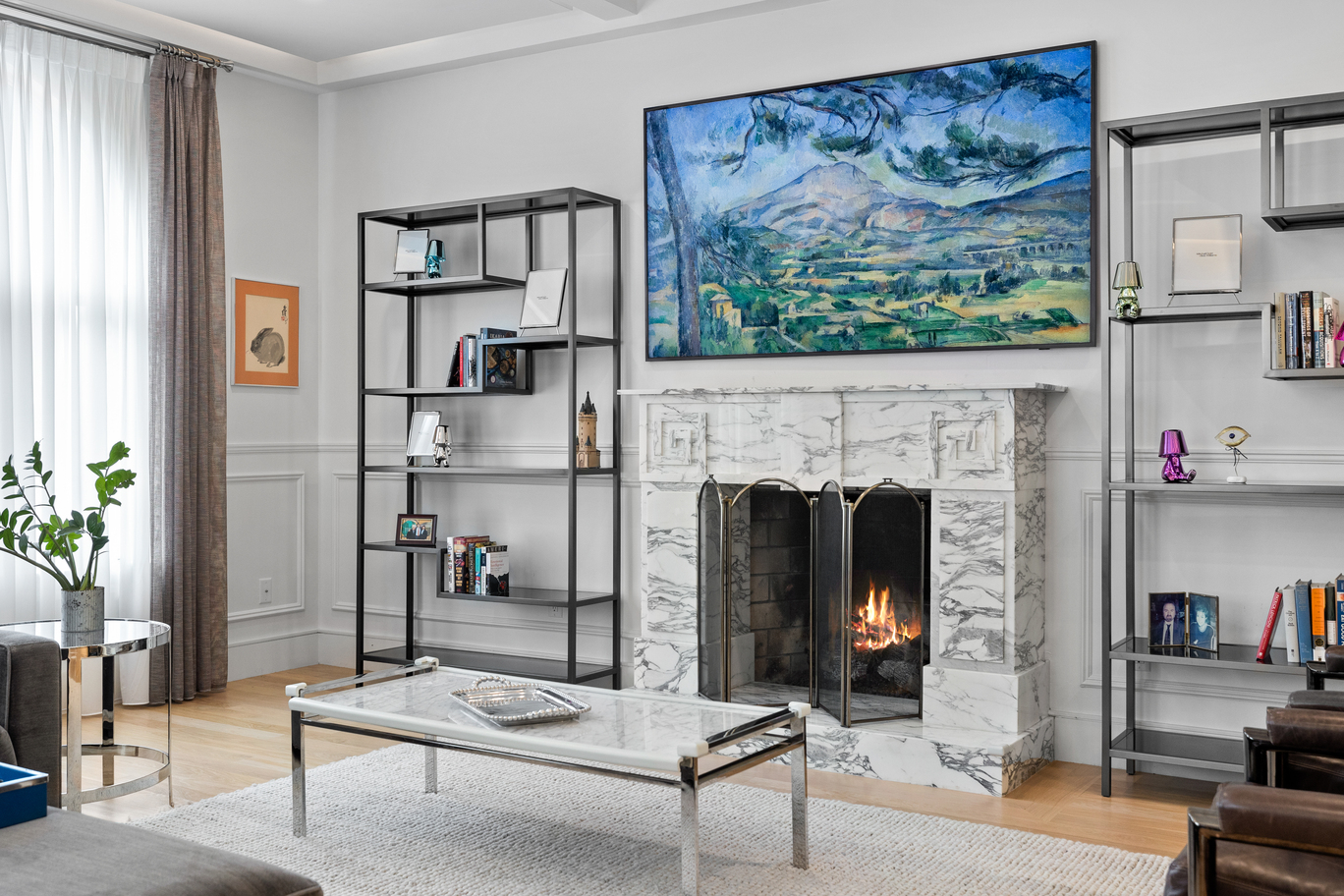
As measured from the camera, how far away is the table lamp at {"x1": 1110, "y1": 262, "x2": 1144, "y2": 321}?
3.58m

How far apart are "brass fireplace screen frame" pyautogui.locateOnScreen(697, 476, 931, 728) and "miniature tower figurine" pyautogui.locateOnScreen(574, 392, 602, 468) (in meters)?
0.66

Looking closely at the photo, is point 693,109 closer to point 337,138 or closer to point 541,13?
point 541,13

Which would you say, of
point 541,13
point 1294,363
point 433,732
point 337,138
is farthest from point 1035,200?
point 337,138

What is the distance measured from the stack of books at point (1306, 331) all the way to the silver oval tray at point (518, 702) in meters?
2.35

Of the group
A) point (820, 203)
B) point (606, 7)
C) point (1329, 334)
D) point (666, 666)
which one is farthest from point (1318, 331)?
point (606, 7)

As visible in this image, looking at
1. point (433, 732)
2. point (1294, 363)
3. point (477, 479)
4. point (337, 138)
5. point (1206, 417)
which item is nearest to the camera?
point (433, 732)

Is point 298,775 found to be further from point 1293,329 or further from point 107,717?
point 1293,329

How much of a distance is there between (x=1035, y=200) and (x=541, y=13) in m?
2.36

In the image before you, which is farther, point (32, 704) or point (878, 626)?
point (878, 626)

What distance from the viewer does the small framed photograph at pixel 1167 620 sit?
3.75m

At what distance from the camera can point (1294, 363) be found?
3434 mm

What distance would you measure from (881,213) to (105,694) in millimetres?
3307

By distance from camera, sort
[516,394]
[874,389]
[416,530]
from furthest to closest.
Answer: [416,530], [516,394], [874,389]

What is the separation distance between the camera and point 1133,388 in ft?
12.9
